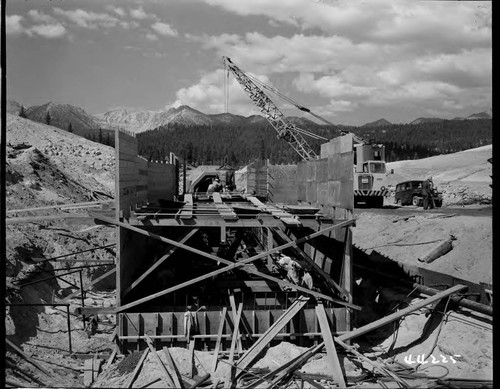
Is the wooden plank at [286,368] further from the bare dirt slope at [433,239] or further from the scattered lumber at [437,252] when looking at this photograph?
the scattered lumber at [437,252]

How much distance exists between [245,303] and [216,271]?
6.57 ft

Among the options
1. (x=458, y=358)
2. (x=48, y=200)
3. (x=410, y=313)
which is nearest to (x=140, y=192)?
(x=410, y=313)

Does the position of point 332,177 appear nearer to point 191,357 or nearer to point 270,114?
point 191,357

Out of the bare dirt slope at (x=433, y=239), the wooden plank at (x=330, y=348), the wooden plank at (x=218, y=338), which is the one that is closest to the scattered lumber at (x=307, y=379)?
the wooden plank at (x=330, y=348)

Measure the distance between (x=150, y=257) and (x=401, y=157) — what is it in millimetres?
88841

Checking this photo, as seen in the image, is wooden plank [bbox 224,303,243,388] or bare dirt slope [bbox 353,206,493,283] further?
bare dirt slope [bbox 353,206,493,283]

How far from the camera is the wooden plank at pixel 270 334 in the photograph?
26.6 feet

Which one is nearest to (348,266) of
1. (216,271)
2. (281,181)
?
(216,271)

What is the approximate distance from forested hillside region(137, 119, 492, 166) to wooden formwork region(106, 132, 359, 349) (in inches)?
2614

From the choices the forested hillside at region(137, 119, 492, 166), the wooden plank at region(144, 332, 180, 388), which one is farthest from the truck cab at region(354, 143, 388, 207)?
the forested hillside at region(137, 119, 492, 166)

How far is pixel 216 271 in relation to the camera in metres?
8.82

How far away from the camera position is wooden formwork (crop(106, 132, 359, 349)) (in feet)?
28.8

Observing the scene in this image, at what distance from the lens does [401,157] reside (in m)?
95.2

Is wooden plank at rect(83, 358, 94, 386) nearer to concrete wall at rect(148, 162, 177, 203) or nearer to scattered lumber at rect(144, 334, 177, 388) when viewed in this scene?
scattered lumber at rect(144, 334, 177, 388)
